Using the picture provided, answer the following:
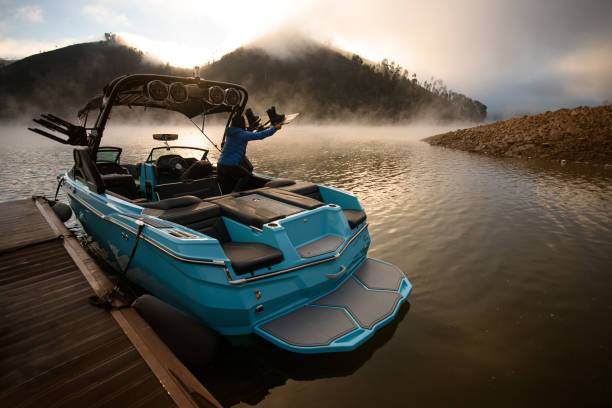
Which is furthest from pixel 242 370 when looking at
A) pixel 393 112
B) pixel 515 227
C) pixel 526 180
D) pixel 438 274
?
pixel 393 112

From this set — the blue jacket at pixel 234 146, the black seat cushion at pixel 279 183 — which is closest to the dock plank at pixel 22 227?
the blue jacket at pixel 234 146

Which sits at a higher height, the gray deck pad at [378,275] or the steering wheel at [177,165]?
the steering wheel at [177,165]

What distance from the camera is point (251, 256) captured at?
3607 mm

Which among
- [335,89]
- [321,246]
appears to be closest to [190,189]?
[321,246]

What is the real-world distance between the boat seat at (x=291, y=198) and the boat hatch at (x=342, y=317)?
1.17 meters

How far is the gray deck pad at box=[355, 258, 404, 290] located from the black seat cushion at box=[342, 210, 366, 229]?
81cm

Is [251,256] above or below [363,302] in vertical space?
above

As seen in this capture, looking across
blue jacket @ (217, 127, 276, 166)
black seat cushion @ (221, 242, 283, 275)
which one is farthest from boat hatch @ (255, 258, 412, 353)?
blue jacket @ (217, 127, 276, 166)

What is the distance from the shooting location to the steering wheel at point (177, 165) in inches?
279

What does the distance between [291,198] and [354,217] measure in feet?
3.69

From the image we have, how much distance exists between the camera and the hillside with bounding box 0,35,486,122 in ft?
459

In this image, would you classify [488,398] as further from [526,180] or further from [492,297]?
[526,180]

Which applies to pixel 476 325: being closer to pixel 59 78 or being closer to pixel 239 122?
pixel 239 122

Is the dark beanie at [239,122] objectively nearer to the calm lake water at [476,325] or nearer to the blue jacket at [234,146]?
the blue jacket at [234,146]
